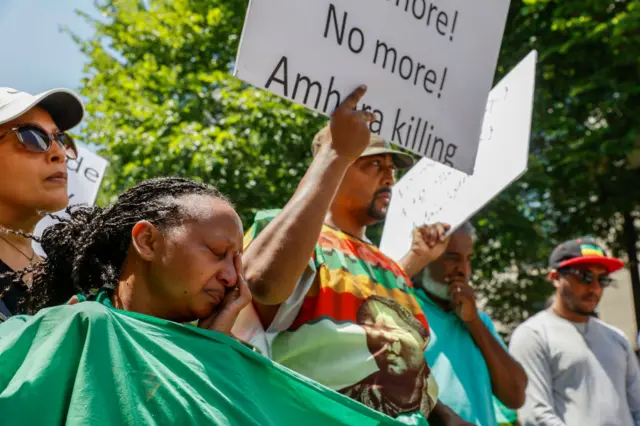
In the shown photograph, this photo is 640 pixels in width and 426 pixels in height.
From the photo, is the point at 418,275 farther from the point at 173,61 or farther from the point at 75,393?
the point at 173,61

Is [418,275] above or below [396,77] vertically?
below

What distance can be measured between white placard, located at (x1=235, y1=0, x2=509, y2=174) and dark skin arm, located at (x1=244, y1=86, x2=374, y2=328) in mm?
177

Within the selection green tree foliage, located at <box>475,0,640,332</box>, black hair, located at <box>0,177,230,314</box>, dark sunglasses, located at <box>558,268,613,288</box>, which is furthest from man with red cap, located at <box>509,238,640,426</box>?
green tree foliage, located at <box>475,0,640,332</box>

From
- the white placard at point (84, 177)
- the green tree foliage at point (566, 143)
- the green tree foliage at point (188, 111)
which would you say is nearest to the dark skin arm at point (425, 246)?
the white placard at point (84, 177)

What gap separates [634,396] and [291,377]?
3286 mm

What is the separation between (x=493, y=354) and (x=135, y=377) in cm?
245

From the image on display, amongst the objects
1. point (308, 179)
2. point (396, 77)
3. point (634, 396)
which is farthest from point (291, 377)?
point (634, 396)

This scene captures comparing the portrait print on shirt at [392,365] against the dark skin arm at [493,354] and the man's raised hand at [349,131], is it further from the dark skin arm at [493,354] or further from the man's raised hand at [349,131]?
the dark skin arm at [493,354]

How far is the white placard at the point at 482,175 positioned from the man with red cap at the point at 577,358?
3.91 ft

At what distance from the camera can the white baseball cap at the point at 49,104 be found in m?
2.45

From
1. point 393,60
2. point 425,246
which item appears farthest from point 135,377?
point 425,246

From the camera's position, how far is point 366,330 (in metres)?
2.49

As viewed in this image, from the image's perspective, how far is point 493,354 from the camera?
12.2 ft

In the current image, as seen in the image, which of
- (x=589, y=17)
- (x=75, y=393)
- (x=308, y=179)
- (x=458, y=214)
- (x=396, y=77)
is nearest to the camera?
(x=75, y=393)
